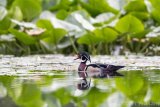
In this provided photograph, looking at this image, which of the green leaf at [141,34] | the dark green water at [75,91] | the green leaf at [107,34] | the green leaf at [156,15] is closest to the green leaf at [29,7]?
the green leaf at [107,34]

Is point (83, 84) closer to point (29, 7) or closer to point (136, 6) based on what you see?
point (29, 7)

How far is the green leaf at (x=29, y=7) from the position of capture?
975 cm

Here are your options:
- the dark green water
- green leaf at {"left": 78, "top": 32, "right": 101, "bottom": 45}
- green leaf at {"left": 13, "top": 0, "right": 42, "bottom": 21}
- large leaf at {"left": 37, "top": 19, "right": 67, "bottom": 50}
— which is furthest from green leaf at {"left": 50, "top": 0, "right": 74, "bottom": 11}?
the dark green water

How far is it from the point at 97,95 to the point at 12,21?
4.59 m

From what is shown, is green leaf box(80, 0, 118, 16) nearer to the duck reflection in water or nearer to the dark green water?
the duck reflection in water

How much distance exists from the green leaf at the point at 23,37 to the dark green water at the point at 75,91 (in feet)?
8.98

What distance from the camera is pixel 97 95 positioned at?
16.3 ft

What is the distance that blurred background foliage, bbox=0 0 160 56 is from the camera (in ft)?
29.5

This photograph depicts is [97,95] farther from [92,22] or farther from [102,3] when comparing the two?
[102,3]

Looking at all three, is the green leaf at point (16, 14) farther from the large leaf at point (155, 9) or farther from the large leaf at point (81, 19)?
the large leaf at point (155, 9)

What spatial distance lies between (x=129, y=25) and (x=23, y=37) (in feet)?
5.18

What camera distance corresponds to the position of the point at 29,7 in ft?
32.2


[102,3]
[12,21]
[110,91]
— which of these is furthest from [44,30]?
[110,91]

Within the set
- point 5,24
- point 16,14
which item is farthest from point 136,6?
point 5,24
